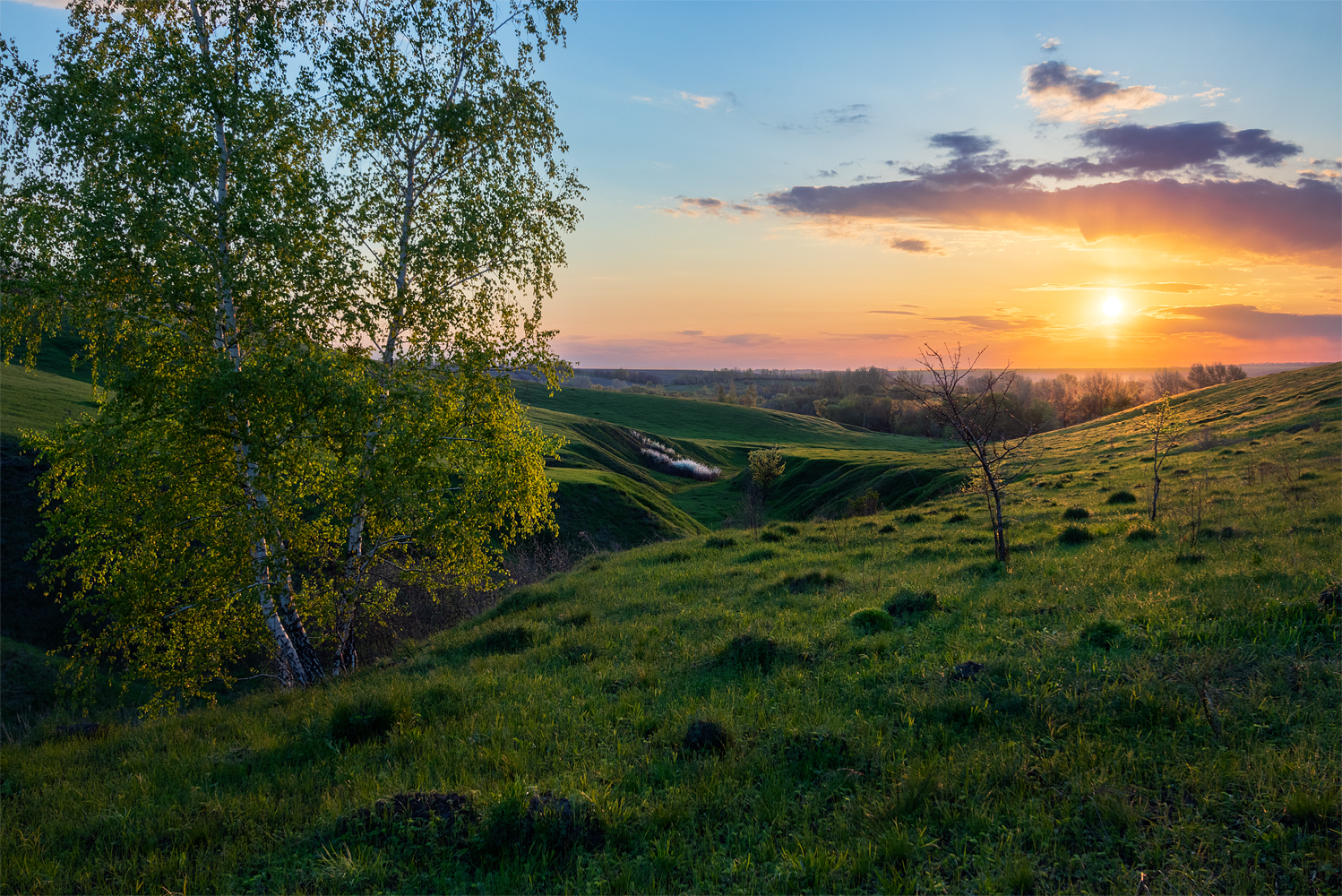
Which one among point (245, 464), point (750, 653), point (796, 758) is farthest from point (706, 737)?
point (245, 464)

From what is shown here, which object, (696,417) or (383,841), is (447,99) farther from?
(696,417)

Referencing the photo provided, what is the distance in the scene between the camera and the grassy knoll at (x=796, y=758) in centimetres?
513

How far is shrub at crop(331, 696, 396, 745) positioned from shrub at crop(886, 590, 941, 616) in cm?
868

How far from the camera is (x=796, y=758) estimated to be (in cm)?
682

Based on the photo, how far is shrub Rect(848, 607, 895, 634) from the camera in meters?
10.9

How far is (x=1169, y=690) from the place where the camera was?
22.5 feet

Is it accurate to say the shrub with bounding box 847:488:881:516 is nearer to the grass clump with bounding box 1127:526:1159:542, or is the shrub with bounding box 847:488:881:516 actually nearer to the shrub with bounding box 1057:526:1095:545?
the shrub with bounding box 1057:526:1095:545

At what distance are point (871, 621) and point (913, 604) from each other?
1.25 meters

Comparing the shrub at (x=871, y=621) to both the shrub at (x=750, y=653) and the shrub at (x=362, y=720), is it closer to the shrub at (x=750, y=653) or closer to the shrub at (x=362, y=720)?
the shrub at (x=750, y=653)

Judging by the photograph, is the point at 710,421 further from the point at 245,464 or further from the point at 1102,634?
the point at 1102,634

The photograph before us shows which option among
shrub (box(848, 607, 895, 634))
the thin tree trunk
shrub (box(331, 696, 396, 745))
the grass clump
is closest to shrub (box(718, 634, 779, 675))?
shrub (box(848, 607, 895, 634))

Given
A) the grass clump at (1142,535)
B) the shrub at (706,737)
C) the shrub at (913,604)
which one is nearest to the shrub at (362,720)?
the shrub at (706,737)

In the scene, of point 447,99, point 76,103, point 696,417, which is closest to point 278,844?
point 76,103

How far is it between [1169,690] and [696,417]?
4915 inches
